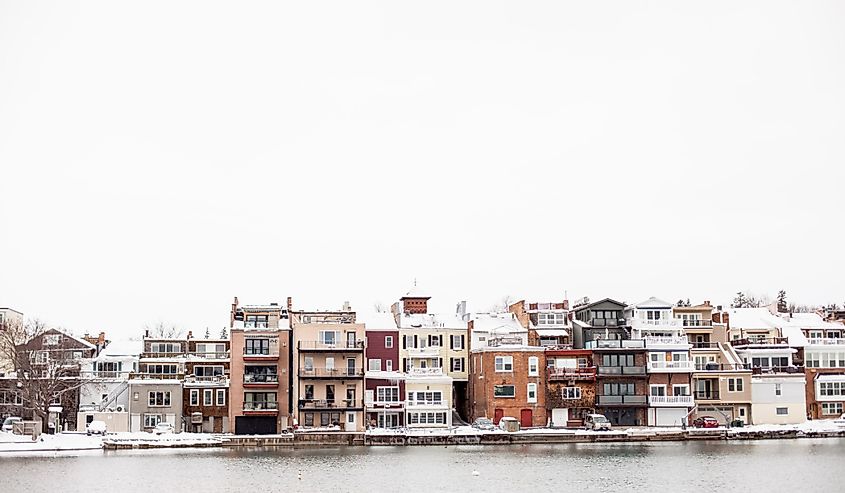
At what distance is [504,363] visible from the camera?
91.2 m

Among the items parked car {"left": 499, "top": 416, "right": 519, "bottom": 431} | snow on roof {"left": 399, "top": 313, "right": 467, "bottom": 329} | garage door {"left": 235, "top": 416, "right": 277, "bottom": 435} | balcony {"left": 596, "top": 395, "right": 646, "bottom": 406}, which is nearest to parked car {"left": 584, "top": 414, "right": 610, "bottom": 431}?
balcony {"left": 596, "top": 395, "right": 646, "bottom": 406}

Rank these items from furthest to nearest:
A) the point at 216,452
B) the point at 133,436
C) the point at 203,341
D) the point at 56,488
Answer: the point at 203,341 → the point at 133,436 → the point at 216,452 → the point at 56,488

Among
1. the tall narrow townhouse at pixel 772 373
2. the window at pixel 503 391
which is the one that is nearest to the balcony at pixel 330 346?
the window at pixel 503 391

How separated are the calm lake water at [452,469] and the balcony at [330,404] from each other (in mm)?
7361

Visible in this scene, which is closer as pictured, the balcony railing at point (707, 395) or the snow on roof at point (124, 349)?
the snow on roof at point (124, 349)

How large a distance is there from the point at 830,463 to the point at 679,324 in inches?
1223

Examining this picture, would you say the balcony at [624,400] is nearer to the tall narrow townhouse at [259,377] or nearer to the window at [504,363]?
the window at [504,363]

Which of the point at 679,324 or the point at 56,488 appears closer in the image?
the point at 56,488

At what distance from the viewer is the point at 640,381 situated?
92188 millimetres

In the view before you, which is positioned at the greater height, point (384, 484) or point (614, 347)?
point (614, 347)

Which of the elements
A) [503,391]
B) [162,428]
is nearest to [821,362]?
→ [503,391]

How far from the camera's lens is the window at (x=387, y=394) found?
301 ft

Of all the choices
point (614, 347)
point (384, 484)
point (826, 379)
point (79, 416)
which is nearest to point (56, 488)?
point (384, 484)

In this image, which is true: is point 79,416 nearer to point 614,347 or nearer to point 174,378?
point 174,378
